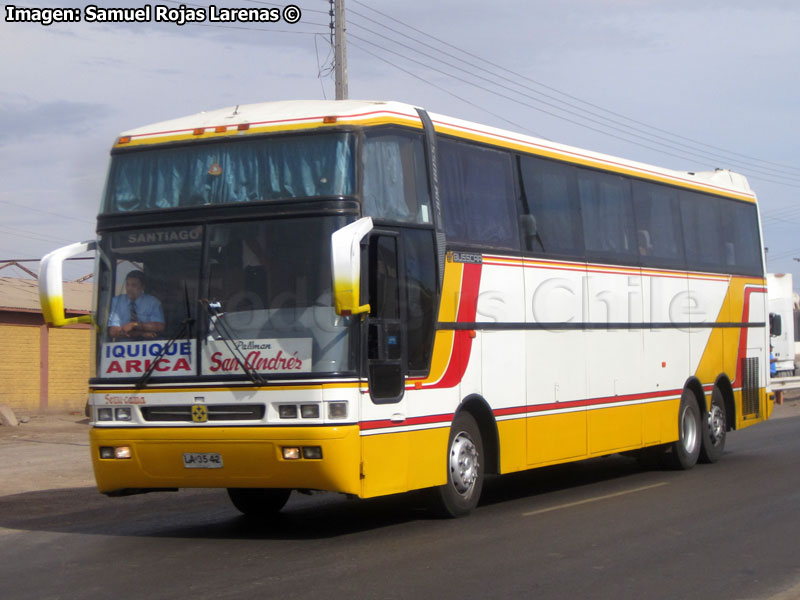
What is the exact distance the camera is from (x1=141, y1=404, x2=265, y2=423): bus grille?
968 cm

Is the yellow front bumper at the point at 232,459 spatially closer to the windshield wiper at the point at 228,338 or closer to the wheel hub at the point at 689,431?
the windshield wiper at the point at 228,338

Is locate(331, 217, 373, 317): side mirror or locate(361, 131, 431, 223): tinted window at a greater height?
locate(361, 131, 431, 223): tinted window

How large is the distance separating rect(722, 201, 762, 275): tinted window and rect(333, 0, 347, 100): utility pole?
8.27m

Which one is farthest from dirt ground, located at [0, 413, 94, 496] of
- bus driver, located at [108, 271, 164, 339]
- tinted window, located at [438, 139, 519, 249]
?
tinted window, located at [438, 139, 519, 249]

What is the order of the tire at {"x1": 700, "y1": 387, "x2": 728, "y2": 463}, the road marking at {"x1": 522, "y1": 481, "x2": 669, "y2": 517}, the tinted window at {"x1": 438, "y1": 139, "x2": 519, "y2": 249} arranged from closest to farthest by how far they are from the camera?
the tinted window at {"x1": 438, "y1": 139, "x2": 519, "y2": 249}, the road marking at {"x1": 522, "y1": 481, "x2": 669, "y2": 517}, the tire at {"x1": 700, "y1": 387, "x2": 728, "y2": 463}

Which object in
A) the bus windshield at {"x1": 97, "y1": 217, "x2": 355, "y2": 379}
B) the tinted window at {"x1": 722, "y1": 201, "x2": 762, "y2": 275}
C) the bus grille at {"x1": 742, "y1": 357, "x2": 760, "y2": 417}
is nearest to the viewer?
the bus windshield at {"x1": 97, "y1": 217, "x2": 355, "y2": 379}

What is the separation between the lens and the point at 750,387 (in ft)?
59.1

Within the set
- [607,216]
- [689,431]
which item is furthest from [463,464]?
[689,431]

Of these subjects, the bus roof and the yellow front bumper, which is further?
the bus roof

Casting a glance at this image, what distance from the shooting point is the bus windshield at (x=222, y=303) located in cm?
959

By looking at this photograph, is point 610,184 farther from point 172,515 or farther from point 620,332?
point 172,515

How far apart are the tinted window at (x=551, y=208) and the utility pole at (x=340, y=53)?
1000cm

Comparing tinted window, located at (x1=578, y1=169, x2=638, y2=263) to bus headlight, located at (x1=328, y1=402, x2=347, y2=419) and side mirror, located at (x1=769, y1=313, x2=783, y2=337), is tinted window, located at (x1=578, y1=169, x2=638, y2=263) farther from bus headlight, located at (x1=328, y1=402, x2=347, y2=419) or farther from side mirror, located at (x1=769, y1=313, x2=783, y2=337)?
side mirror, located at (x1=769, y1=313, x2=783, y2=337)

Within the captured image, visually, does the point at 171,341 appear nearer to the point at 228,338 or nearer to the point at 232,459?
the point at 228,338
